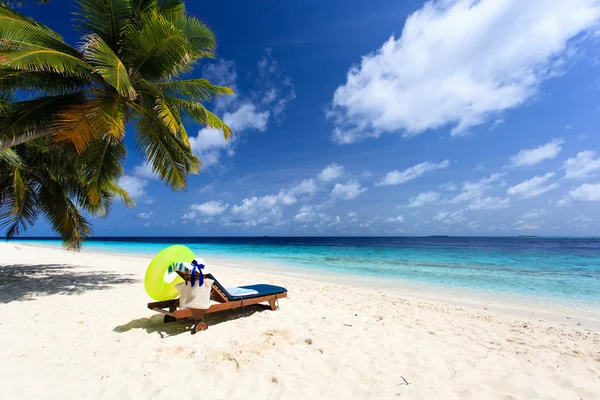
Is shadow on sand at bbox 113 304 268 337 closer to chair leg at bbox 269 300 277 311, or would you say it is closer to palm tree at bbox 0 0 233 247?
chair leg at bbox 269 300 277 311

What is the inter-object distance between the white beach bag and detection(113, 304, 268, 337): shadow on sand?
16.5 inches

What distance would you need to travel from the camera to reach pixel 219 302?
17.1ft

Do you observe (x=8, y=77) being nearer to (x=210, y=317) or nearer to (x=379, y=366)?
(x=210, y=317)

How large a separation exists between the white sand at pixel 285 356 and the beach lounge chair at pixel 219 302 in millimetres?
222

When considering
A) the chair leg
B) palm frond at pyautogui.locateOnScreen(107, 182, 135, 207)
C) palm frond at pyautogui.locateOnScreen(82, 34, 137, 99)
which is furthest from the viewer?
palm frond at pyautogui.locateOnScreen(107, 182, 135, 207)

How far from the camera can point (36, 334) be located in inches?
171

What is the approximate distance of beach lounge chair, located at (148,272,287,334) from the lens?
175 inches

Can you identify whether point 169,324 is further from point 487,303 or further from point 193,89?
point 487,303

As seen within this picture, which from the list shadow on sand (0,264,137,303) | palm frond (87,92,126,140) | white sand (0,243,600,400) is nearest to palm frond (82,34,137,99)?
palm frond (87,92,126,140)

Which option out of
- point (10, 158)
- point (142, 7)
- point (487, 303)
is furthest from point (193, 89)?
point (487, 303)

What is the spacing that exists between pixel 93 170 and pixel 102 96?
6.57ft

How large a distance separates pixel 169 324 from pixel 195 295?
0.87 metres

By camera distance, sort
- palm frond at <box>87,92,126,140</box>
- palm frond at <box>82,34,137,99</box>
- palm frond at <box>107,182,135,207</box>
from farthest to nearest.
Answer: palm frond at <box>107,182,135,207</box>
palm frond at <box>87,92,126,140</box>
palm frond at <box>82,34,137,99</box>

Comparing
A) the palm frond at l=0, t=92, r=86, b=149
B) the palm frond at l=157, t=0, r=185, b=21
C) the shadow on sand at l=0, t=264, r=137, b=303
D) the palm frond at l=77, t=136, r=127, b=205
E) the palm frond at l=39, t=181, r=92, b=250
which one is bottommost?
the shadow on sand at l=0, t=264, r=137, b=303
